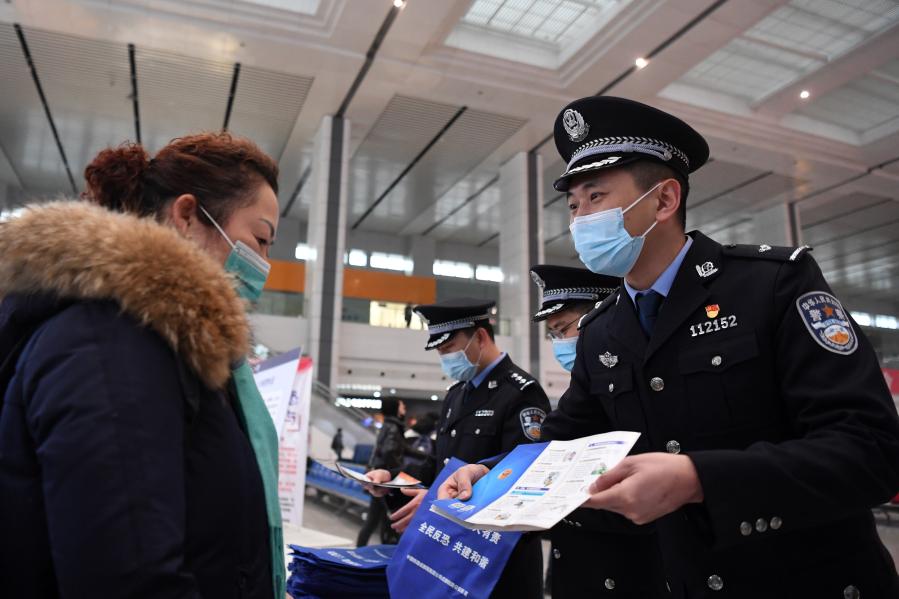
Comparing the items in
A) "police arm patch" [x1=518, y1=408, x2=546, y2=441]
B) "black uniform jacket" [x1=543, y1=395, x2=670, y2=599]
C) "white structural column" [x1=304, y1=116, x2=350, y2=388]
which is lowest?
"black uniform jacket" [x1=543, y1=395, x2=670, y2=599]

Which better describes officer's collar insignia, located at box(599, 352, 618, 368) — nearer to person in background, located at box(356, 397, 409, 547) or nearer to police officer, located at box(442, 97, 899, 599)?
police officer, located at box(442, 97, 899, 599)

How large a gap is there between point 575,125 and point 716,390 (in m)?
0.77

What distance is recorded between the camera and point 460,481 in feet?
A: 5.47

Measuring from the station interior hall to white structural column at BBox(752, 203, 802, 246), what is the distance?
64 mm

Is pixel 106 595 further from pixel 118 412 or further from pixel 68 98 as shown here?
pixel 68 98

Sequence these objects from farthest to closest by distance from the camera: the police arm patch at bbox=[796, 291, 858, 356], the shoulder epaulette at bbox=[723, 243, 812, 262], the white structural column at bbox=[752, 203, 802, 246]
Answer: the white structural column at bbox=[752, 203, 802, 246]
the shoulder epaulette at bbox=[723, 243, 812, 262]
the police arm patch at bbox=[796, 291, 858, 356]

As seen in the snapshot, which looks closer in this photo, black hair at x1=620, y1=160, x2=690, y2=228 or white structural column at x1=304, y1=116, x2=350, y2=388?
black hair at x1=620, y1=160, x2=690, y2=228

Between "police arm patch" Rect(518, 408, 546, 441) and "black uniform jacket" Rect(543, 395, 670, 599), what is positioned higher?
"police arm patch" Rect(518, 408, 546, 441)

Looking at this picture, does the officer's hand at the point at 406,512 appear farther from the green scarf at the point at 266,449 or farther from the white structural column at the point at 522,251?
the white structural column at the point at 522,251

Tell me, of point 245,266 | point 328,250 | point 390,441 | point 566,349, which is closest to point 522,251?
point 328,250

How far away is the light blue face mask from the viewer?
3.34m

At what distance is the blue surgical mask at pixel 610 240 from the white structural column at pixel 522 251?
45.9ft

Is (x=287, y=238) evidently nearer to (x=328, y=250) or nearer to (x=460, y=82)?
(x=328, y=250)

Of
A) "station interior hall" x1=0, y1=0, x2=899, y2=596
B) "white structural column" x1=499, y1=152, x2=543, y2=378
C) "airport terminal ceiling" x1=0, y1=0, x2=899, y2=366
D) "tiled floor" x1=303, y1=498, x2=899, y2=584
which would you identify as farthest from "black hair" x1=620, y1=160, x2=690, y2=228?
"white structural column" x1=499, y1=152, x2=543, y2=378
